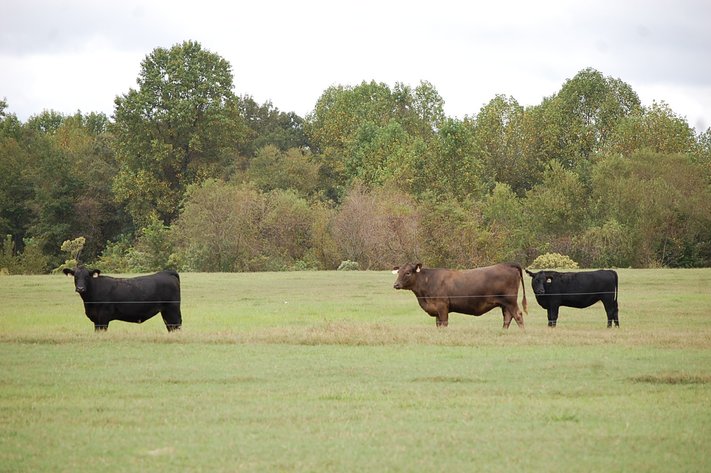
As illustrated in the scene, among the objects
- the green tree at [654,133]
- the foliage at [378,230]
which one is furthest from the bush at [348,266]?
the green tree at [654,133]

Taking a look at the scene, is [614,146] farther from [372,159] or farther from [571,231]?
[372,159]

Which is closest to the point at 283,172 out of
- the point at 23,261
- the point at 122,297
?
the point at 23,261

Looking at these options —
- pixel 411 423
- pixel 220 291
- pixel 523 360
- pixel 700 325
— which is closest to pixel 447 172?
pixel 220 291

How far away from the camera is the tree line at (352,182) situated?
6053 cm

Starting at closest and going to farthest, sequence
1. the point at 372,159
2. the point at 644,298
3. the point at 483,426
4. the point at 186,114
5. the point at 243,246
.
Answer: the point at 483,426 < the point at 644,298 < the point at 243,246 < the point at 186,114 < the point at 372,159

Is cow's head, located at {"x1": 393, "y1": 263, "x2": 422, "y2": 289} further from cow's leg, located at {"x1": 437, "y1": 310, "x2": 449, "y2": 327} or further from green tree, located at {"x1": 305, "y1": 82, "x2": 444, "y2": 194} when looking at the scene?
green tree, located at {"x1": 305, "y1": 82, "x2": 444, "y2": 194}

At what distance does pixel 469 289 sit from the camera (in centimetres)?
2512

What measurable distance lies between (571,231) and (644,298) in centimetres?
3291

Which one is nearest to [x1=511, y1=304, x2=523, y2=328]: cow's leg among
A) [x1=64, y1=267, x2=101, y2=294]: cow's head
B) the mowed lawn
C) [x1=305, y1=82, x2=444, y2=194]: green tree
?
the mowed lawn

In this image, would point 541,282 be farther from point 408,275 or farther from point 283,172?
point 283,172

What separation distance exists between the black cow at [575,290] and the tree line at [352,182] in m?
32.1

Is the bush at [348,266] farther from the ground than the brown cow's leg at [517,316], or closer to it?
closer to it

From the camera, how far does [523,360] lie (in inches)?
744

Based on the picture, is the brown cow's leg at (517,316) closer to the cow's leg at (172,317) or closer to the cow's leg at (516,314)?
the cow's leg at (516,314)
